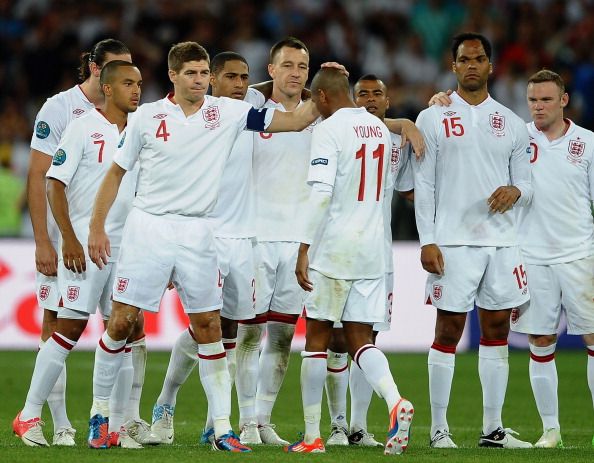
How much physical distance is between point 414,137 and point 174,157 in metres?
1.82

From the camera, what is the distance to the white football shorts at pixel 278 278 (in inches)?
351

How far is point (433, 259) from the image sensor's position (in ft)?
28.1

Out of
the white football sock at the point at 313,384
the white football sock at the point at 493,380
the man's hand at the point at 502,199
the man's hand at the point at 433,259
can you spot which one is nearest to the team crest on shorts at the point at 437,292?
the man's hand at the point at 433,259

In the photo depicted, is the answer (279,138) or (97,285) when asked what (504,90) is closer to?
(279,138)

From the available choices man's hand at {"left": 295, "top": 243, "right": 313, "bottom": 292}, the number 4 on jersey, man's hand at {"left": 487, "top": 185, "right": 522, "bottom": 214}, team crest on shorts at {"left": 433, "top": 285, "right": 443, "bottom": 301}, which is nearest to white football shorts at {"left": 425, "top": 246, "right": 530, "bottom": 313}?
team crest on shorts at {"left": 433, "top": 285, "right": 443, "bottom": 301}

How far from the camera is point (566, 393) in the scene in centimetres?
1244

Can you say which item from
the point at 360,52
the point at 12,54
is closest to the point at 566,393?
the point at 360,52

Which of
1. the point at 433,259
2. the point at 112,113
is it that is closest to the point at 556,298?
the point at 433,259

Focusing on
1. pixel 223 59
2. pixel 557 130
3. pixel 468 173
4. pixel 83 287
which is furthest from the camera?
pixel 557 130

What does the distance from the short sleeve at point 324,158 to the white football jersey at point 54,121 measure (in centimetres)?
186

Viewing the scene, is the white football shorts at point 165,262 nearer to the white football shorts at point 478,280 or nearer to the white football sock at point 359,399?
the white football sock at point 359,399

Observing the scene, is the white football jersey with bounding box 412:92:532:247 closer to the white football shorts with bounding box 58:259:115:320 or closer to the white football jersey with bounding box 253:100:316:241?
the white football jersey with bounding box 253:100:316:241

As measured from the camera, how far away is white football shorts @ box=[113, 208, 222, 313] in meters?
7.71

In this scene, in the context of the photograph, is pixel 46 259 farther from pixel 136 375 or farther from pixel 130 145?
pixel 130 145
